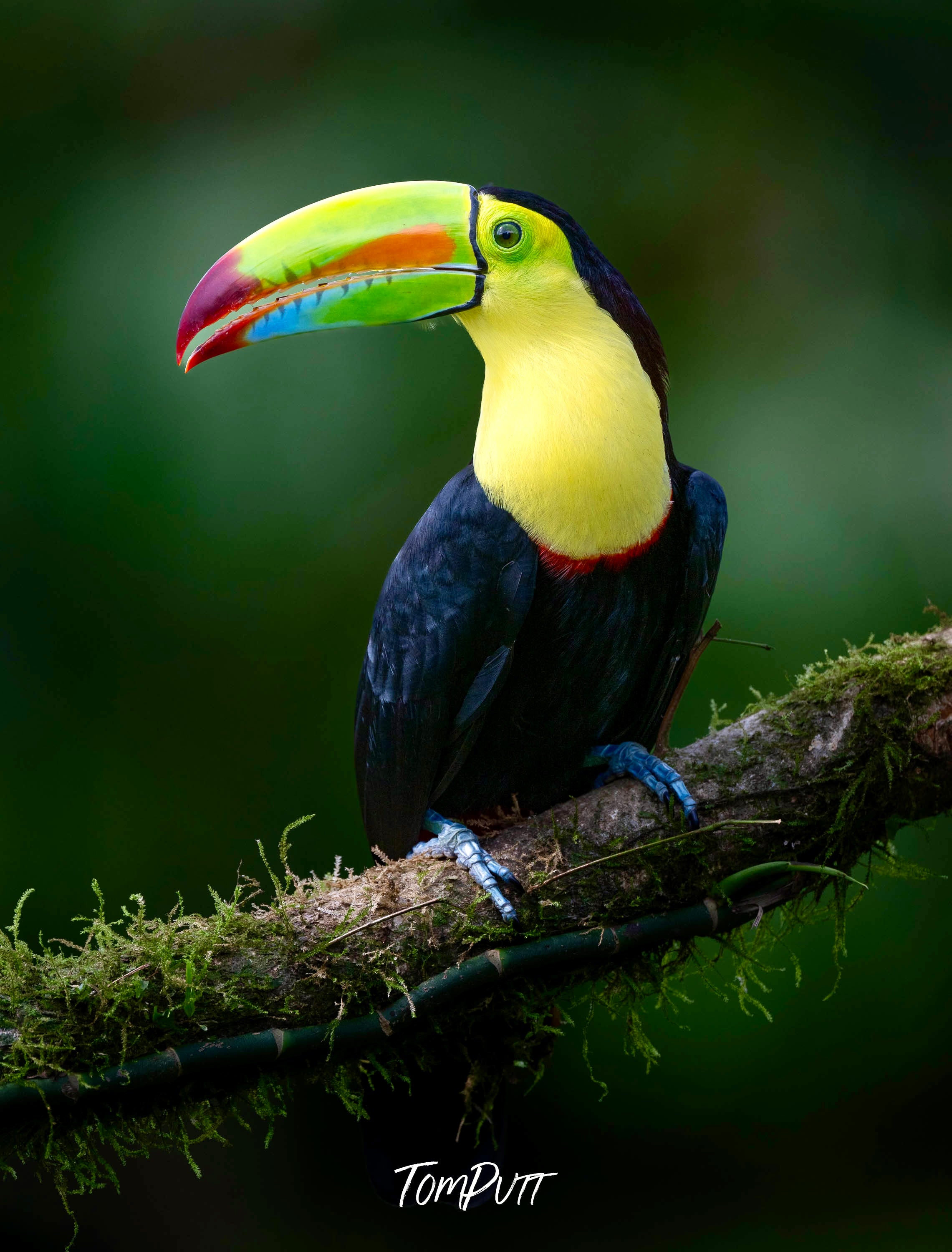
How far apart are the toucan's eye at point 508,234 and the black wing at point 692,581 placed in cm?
48

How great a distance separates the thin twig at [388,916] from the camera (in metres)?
1.41

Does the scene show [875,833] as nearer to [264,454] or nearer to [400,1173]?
[400,1173]

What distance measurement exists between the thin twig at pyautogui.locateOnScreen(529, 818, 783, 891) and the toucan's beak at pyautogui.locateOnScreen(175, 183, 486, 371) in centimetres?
80


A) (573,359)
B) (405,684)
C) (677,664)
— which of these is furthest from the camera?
(677,664)

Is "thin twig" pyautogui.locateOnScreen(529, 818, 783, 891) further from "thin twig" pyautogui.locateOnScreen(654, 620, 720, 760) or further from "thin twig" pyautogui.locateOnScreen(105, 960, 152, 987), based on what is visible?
"thin twig" pyautogui.locateOnScreen(105, 960, 152, 987)

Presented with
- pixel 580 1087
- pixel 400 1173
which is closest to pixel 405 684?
pixel 400 1173

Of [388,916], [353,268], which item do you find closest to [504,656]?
[388,916]

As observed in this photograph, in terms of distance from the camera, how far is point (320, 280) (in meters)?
1.62

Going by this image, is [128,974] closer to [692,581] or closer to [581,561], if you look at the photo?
[581,561]

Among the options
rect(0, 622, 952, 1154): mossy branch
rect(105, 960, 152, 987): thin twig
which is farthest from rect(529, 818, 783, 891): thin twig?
rect(105, 960, 152, 987): thin twig

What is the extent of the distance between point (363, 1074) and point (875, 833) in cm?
82

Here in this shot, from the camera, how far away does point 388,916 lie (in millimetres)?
1407

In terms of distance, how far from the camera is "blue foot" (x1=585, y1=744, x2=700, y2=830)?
1.62 meters

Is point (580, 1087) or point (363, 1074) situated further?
point (580, 1087)
